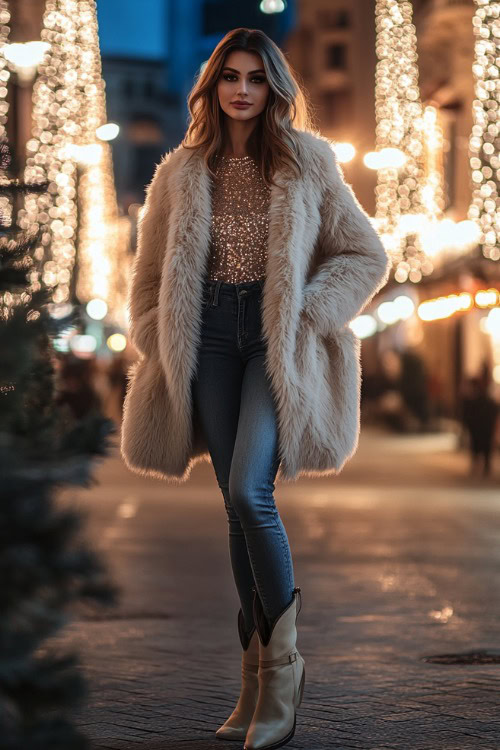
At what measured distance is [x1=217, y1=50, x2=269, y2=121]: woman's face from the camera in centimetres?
440

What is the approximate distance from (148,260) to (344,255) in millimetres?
627

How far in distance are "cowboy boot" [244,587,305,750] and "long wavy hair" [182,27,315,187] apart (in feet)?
4.35

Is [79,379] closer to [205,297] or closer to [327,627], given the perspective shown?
[327,627]

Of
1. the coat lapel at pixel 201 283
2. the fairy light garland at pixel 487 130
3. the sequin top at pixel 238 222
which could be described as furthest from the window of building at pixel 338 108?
the coat lapel at pixel 201 283

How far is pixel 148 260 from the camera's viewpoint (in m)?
4.61

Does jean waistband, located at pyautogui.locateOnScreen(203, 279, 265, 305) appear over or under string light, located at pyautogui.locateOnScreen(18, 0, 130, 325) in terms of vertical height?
under

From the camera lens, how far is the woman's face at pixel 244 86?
14.4ft

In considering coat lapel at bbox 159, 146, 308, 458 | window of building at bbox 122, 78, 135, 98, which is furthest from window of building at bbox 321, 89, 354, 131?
window of building at bbox 122, 78, 135, 98

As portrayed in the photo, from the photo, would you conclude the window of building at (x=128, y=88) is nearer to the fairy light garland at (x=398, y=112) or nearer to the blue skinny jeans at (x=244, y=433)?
the fairy light garland at (x=398, y=112)

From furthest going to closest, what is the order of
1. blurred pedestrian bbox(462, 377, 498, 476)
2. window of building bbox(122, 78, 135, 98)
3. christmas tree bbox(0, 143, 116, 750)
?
window of building bbox(122, 78, 135, 98)
blurred pedestrian bbox(462, 377, 498, 476)
christmas tree bbox(0, 143, 116, 750)

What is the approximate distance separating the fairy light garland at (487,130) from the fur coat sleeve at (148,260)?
17610mm

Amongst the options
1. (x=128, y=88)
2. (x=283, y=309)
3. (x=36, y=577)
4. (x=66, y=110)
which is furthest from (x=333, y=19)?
(x=128, y=88)

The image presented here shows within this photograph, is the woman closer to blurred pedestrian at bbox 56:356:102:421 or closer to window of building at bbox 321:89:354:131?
blurred pedestrian at bbox 56:356:102:421

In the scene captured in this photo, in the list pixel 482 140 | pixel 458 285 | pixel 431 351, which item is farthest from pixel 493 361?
pixel 431 351
